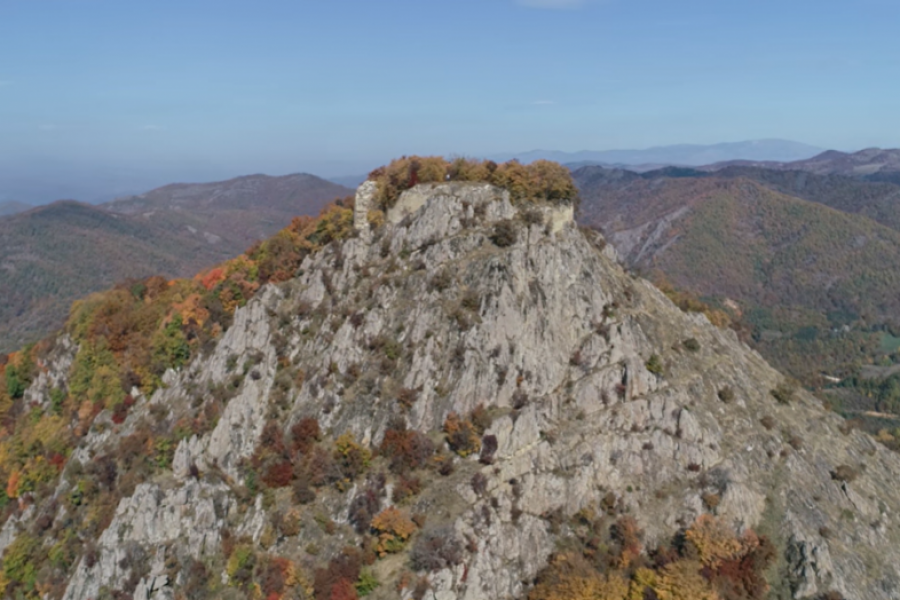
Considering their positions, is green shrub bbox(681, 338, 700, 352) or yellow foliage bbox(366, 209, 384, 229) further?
yellow foliage bbox(366, 209, 384, 229)

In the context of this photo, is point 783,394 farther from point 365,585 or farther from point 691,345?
point 365,585

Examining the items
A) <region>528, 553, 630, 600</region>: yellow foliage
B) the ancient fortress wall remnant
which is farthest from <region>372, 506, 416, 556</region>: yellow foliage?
the ancient fortress wall remnant

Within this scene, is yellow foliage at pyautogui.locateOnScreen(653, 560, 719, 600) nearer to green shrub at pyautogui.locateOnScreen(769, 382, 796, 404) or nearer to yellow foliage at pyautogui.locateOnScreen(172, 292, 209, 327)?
green shrub at pyautogui.locateOnScreen(769, 382, 796, 404)

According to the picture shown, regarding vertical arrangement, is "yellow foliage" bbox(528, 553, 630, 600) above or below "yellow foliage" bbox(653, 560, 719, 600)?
below

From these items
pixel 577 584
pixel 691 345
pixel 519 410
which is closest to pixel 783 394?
pixel 691 345

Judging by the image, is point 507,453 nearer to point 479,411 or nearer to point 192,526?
point 479,411

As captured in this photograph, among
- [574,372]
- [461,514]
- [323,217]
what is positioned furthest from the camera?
[323,217]

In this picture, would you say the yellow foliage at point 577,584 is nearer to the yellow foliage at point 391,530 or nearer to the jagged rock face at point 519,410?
the jagged rock face at point 519,410

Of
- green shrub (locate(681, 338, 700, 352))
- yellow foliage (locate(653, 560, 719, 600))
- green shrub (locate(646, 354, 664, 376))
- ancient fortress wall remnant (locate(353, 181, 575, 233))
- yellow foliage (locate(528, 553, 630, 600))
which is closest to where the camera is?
yellow foliage (locate(653, 560, 719, 600))

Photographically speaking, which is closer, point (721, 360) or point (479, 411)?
point (479, 411)

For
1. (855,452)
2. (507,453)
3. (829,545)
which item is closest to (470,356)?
(507,453)
